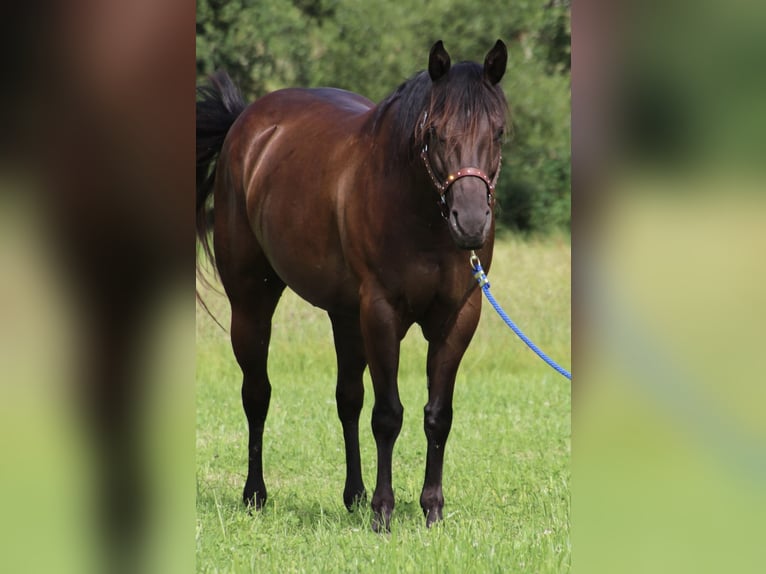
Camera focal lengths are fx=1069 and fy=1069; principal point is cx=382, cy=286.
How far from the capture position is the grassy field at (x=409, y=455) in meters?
4.00

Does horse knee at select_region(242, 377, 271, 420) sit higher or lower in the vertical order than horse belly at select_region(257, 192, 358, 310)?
lower

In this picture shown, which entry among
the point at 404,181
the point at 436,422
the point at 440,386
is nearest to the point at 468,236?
the point at 404,181

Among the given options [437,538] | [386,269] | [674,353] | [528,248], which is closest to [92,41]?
[674,353]

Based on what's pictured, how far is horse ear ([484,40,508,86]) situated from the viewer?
4254 millimetres

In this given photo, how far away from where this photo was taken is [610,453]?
1298mm

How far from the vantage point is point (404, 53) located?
16.2 meters

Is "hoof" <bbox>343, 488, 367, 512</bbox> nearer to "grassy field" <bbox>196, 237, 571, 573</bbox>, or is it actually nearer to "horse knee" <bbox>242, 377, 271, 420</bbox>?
"grassy field" <bbox>196, 237, 571, 573</bbox>

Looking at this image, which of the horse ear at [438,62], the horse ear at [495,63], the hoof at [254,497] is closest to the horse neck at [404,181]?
the horse ear at [438,62]

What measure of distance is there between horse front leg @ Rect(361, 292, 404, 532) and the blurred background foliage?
1121cm

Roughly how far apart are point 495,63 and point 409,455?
301 centimetres

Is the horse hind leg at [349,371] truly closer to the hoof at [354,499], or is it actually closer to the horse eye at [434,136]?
the hoof at [354,499]

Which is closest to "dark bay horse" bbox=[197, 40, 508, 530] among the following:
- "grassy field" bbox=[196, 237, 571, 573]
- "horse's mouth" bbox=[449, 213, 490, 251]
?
"horse's mouth" bbox=[449, 213, 490, 251]

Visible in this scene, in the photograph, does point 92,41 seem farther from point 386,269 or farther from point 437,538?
point 386,269

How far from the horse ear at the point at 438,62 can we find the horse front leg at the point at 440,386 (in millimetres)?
987
